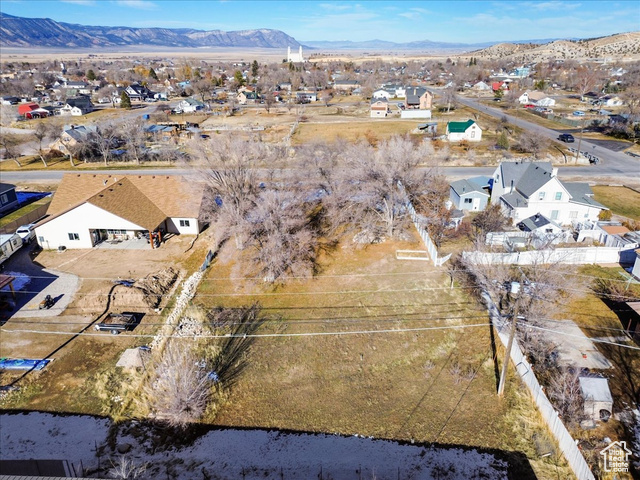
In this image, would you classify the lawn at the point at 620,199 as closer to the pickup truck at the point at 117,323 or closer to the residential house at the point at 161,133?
the pickup truck at the point at 117,323

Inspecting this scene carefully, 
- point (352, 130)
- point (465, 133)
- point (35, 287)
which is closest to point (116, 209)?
point (35, 287)

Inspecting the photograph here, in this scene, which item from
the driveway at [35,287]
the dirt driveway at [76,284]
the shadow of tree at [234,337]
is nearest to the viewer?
the shadow of tree at [234,337]

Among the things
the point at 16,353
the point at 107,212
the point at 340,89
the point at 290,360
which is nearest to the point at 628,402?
the point at 290,360

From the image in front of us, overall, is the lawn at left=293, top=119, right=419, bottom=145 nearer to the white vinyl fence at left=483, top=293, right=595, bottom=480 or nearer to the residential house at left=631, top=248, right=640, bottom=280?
the residential house at left=631, top=248, right=640, bottom=280

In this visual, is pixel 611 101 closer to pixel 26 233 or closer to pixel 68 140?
pixel 68 140

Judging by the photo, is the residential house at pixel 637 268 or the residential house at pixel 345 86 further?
the residential house at pixel 345 86

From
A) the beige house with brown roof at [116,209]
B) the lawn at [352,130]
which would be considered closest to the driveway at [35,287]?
the beige house with brown roof at [116,209]

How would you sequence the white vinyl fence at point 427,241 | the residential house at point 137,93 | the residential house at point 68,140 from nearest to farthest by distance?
the white vinyl fence at point 427,241 → the residential house at point 68,140 → the residential house at point 137,93
